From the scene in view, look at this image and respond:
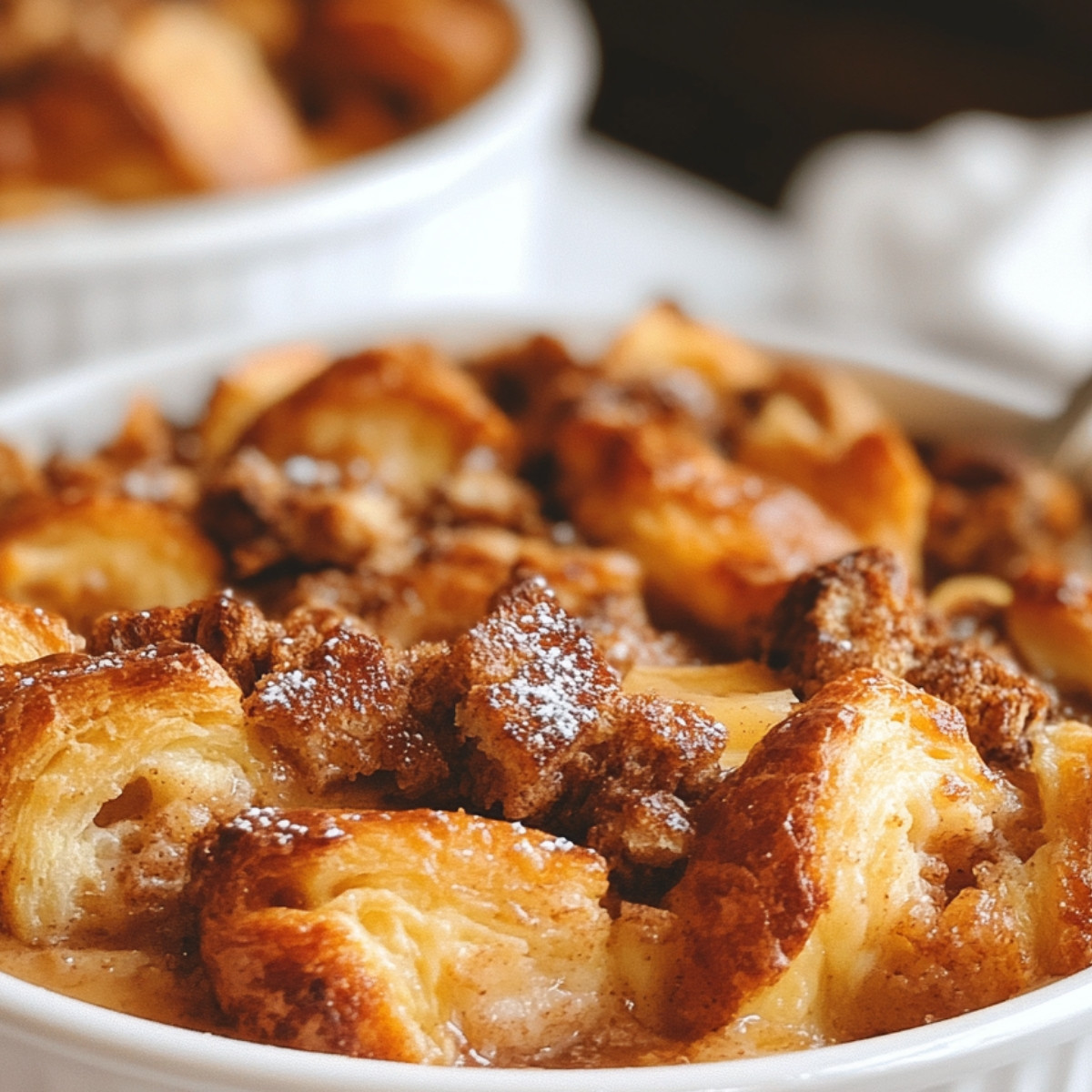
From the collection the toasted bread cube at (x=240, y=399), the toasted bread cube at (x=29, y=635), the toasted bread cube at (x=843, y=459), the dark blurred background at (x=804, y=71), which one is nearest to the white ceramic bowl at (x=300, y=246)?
the toasted bread cube at (x=240, y=399)

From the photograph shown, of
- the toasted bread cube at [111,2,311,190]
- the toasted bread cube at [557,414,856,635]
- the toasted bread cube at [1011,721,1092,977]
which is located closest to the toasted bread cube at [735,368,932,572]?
the toasted bread cube at [557,414,856,635]

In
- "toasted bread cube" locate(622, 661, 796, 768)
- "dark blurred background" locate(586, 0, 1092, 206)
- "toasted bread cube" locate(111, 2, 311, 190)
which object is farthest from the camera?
"dark blurred background" locate(586, 0, 1092, 206)

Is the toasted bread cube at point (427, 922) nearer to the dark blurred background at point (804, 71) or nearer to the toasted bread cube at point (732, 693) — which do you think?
the toasted bread cube at point (732, 693)

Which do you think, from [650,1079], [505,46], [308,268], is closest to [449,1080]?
[650,1079]

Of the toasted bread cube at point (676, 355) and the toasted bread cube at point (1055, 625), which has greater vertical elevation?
the toasted bread cube at point (1055, 625)

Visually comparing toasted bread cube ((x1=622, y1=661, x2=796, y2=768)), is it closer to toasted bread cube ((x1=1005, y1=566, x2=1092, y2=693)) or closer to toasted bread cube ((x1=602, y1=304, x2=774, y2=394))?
toasted bread cube ((x1=1005, y1=566, x2=1092, y2=693))
